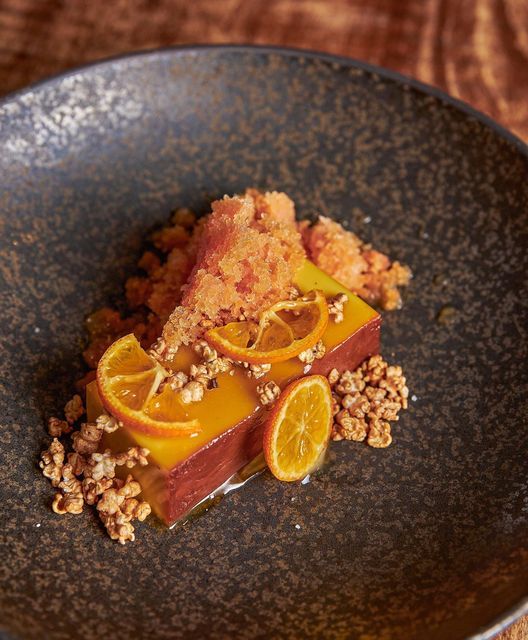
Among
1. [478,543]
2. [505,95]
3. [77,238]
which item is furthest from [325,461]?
[505,95]

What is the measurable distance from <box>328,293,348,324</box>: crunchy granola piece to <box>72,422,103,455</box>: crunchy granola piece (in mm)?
859

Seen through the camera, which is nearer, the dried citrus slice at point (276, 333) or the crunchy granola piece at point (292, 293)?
the dried citrus slice at point (276, 333)

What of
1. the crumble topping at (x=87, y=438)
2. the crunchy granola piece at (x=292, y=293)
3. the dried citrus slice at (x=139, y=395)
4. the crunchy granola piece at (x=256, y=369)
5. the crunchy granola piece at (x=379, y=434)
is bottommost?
the crumble topping at (x=87, y=438)

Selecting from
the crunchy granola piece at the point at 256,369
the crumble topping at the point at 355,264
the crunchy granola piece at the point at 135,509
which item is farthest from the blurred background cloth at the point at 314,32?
the crunchy granola piece at the point at 135,509

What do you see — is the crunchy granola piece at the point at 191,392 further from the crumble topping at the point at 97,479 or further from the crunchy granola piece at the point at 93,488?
the crunchy granola piece at the point at 93,488

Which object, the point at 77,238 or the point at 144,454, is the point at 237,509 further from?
the point at 77,238

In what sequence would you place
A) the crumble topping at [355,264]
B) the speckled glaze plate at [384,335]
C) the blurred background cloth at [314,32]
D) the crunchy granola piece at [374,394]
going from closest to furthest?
1. the speckled glaze plate at [384,335]
2. the crunchy granola piece at [374,394]
3. the crumble topping at [355,264]
4. the blurred background cloth at [314,32]

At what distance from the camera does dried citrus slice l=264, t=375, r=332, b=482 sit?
2.76 metres

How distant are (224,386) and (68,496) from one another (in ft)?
1.92

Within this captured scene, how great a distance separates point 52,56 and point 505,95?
220cm

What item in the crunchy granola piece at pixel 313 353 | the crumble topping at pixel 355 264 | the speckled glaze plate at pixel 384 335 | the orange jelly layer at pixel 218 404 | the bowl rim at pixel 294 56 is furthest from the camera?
the bowl rim at pixel 294 56

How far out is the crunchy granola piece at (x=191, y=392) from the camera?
273 centimetres

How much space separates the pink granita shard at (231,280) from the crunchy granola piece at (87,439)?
354mm

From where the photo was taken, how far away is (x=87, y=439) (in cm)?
279
